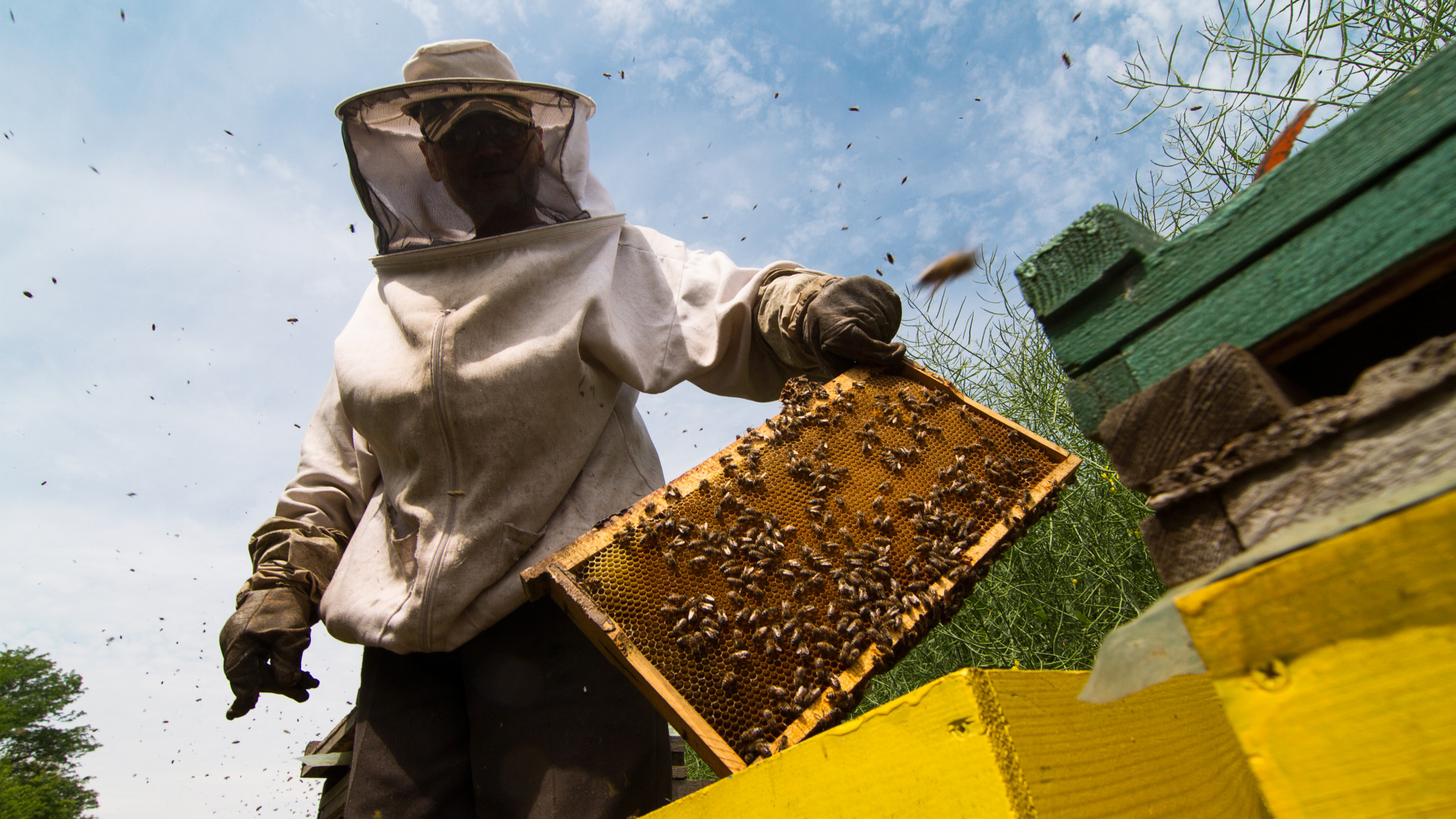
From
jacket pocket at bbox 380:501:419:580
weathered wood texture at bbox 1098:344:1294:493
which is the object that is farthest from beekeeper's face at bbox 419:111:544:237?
weathered wood texture at bbox 1098:344:1294:493

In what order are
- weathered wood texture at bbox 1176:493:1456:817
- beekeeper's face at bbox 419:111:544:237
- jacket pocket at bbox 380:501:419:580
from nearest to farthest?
1. weathered wood texture at bbox 1176:493:1456:817
2. jacket pocket at bbox 380:501:419:580
3. beekeeper's face at bbox 419:111:544:237

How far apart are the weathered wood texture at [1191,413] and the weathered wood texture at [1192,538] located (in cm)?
5

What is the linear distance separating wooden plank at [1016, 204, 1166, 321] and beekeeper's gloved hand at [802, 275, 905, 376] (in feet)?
4.31

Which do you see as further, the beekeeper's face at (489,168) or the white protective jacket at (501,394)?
the beekeeper's face at (489,168)

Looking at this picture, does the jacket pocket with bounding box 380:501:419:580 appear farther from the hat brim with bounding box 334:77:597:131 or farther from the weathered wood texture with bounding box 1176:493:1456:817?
the weathered wood texture with bounding box 1176:493:1456:817

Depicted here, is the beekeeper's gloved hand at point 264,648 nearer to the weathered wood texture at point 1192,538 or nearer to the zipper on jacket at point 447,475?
the zipper on jacket at point 447,475

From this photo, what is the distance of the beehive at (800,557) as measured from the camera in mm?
1716

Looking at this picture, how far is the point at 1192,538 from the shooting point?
770 millimetres

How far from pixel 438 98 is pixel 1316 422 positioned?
10.7ft

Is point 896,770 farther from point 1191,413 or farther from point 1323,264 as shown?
point 1323,264

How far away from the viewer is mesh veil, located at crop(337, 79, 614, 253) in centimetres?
323

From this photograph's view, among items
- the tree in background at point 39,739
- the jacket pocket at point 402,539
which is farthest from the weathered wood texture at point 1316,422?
the tree in background at point 39,739

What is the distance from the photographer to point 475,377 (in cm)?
250

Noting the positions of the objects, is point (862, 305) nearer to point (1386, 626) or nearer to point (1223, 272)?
point (1223, 272)
